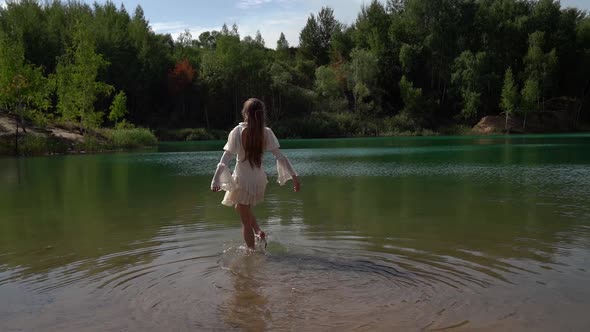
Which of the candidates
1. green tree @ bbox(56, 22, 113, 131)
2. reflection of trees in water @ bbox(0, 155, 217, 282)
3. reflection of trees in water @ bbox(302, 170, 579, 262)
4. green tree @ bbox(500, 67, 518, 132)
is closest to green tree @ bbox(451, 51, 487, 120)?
green tree @ bbox(500, 67, 518, 132)

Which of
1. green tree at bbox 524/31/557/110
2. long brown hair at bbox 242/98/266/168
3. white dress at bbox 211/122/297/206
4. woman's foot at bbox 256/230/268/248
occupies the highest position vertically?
green tree at bbox 524/31/557/110

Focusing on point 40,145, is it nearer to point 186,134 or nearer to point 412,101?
point 186,134

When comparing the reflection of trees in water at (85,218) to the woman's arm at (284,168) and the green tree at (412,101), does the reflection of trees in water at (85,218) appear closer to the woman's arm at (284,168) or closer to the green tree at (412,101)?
the woman's arm at (284,168)

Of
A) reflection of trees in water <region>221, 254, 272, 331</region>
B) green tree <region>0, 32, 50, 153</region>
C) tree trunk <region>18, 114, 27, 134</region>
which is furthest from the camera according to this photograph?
tree trunk <region>18, 114, 27, 134</region>

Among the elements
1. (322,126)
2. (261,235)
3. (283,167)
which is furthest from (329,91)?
(261,235)

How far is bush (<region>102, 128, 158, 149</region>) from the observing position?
39188mm

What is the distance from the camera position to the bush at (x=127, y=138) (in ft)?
129

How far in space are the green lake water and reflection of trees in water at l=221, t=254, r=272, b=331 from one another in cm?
2

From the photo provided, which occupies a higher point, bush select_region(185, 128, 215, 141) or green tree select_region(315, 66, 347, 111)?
green tree select_region(315, 66, 347, 111)

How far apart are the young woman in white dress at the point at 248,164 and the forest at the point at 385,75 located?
50.6 m

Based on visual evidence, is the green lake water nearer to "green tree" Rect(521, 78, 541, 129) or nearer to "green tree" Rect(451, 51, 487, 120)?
"green tree" Rect(521, 78, 541, 129)

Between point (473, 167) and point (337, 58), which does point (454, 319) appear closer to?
point (473, 167)

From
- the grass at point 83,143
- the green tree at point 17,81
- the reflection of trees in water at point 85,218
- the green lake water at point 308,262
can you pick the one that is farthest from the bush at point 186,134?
the green lake water at point 308,262

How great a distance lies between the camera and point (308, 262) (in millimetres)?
6016
